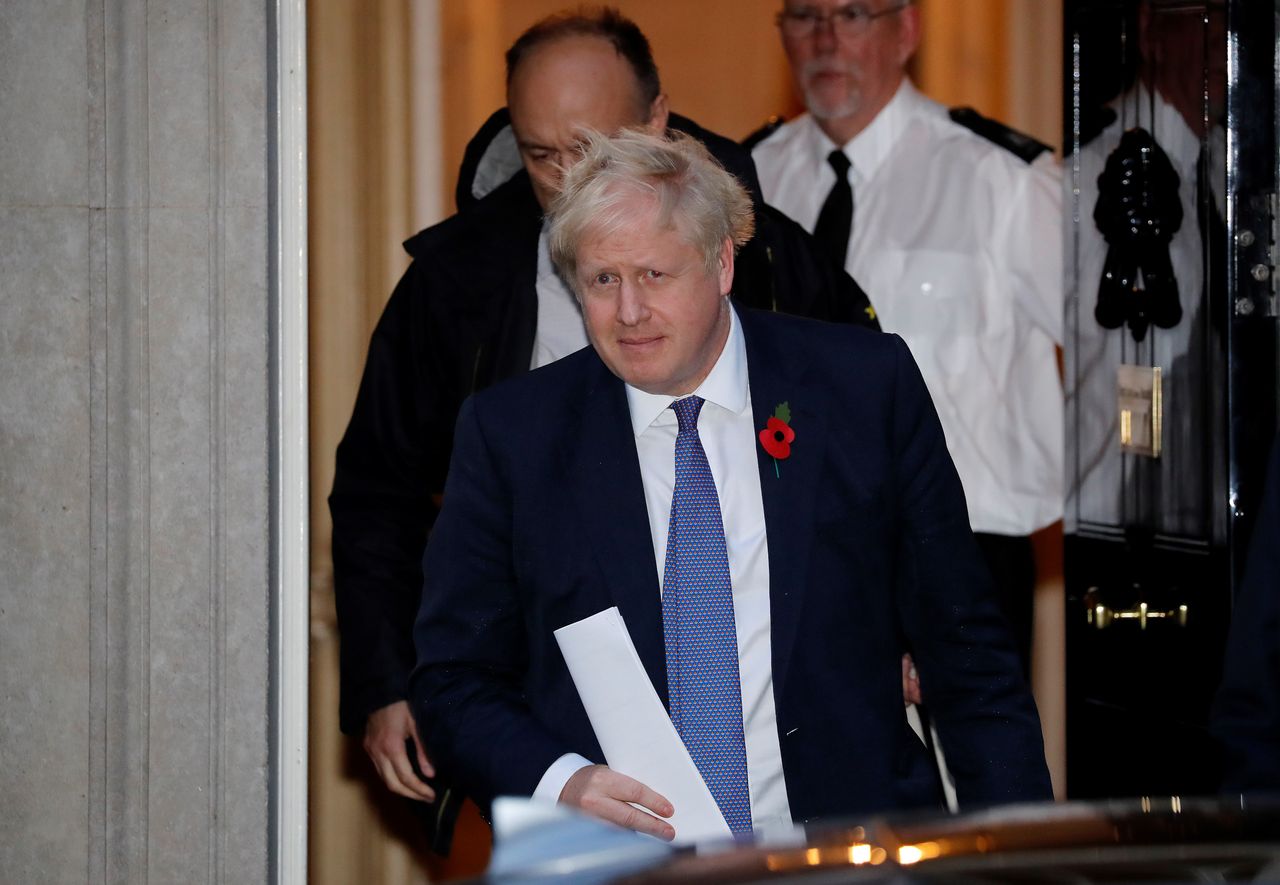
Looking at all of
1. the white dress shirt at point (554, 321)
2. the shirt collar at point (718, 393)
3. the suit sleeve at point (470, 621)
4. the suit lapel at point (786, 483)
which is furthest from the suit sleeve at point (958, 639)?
the white dress shirt at point (554, 321)

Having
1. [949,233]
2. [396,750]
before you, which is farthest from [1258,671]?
[949,233]

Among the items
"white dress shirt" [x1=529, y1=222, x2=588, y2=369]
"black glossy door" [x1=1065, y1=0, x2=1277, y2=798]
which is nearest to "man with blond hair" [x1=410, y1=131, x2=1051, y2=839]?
"white dress shirt" [x1=529, y1=222, x2=588, y2=369]

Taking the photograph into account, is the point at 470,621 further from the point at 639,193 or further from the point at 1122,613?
the point at 1122,613

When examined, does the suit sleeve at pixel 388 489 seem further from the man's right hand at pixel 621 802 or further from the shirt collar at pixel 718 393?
the man's right hand at pixel 621 802

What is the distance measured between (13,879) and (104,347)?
112 centimetres

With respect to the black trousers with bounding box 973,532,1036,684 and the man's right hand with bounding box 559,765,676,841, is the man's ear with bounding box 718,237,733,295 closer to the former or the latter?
the man's right hand with bounding box 559,765,676,841

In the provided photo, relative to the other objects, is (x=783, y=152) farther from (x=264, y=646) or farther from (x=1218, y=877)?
(x=1218, y=877)

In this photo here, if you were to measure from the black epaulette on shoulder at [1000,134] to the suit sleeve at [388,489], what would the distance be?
1444 mm

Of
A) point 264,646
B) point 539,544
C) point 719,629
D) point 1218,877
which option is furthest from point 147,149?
point 1218,877

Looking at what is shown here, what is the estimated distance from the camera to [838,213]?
4.00 meters

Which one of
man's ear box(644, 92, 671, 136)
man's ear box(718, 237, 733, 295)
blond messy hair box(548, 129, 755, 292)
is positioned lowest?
man's ear box(718, 237, 733, 295)

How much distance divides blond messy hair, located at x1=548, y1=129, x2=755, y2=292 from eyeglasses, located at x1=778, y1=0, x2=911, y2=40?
1.50 meters

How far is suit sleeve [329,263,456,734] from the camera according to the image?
11.5ft

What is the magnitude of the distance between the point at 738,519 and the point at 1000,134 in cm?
197
